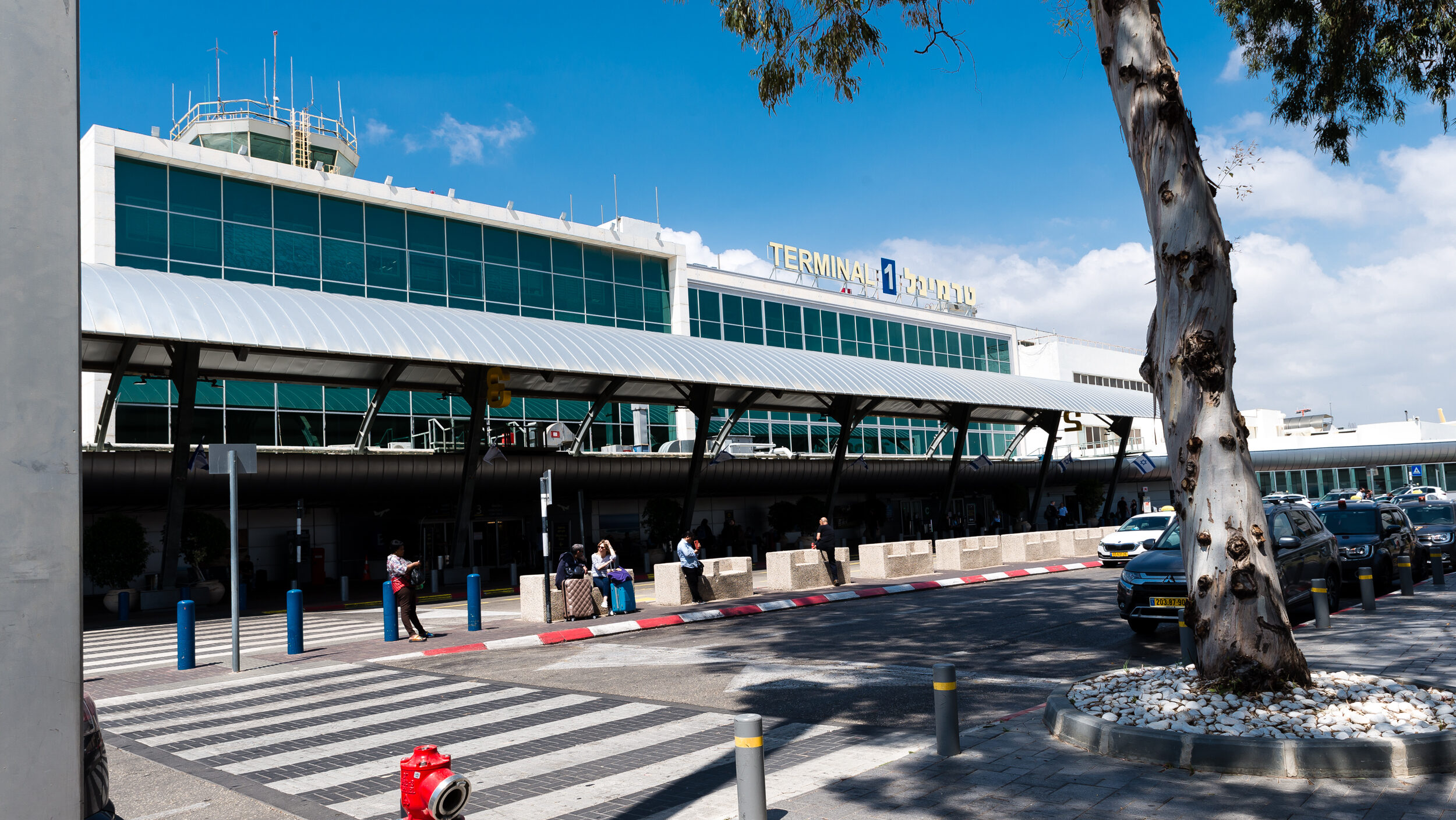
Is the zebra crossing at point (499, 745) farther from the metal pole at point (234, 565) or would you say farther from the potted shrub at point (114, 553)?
the potted shrub at point (114, 553)

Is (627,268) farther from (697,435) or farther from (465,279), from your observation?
(697,435)

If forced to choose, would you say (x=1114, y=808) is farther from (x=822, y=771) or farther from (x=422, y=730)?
(x=422, y=730)

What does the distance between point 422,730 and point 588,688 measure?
2.48m

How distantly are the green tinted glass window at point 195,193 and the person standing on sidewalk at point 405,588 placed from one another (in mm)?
24874

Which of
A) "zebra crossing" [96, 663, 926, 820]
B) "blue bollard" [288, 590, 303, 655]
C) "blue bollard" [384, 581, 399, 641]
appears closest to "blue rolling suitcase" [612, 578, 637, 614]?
"blue bollard" [384, 581, 399, 641]

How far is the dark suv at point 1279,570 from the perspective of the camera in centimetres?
1286

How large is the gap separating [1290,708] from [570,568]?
1429cm

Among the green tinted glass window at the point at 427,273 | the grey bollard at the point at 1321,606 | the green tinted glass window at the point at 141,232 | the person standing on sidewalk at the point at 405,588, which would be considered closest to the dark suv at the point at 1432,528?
the grey bollard at the point at 1321,606

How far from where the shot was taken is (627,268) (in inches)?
1881

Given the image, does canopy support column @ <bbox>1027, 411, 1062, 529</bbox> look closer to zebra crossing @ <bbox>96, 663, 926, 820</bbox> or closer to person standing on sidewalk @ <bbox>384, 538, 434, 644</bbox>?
person standing on sidewalk @ <bbox>384, 538, 434, 644</bbox>

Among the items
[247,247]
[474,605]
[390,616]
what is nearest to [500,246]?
[247,247]

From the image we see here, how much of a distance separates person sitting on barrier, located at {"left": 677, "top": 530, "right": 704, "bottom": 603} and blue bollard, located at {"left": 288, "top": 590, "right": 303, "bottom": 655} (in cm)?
773

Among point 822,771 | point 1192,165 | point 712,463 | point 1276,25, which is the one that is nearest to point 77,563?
point 822,771

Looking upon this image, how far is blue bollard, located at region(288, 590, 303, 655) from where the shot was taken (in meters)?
15.3
